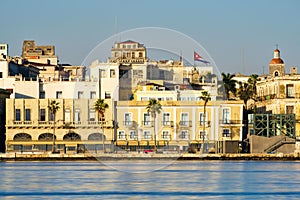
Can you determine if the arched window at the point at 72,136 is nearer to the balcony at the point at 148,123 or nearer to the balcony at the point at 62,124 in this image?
the balcony at the point at 62,124

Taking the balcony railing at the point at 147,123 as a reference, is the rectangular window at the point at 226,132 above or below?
below

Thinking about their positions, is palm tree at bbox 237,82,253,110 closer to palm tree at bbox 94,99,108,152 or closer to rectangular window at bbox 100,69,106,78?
rectangular window at bbox 100,69,106,78

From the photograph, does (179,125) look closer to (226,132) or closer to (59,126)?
(226,132)

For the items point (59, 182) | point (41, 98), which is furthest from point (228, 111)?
point (59, 182)

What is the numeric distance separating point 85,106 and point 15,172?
121 feet

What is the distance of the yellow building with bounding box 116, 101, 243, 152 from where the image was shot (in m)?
121

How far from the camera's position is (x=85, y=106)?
125m

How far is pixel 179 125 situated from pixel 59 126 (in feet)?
45.3

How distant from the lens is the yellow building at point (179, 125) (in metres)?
121

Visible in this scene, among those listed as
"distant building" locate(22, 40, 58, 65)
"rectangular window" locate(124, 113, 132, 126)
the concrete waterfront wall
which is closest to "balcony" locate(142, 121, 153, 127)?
"rectangular window" locate(124, 113, 132, 126)

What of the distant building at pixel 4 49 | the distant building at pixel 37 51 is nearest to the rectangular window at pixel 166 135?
the distant building at pixel 4 49

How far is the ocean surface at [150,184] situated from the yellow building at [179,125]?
86.5 feet

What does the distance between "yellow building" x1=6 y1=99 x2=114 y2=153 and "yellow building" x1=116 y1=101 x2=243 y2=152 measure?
210 cm

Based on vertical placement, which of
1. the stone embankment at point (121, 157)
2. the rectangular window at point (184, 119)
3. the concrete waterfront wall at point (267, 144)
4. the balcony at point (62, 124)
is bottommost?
the stone embankment at point (121, 157)
